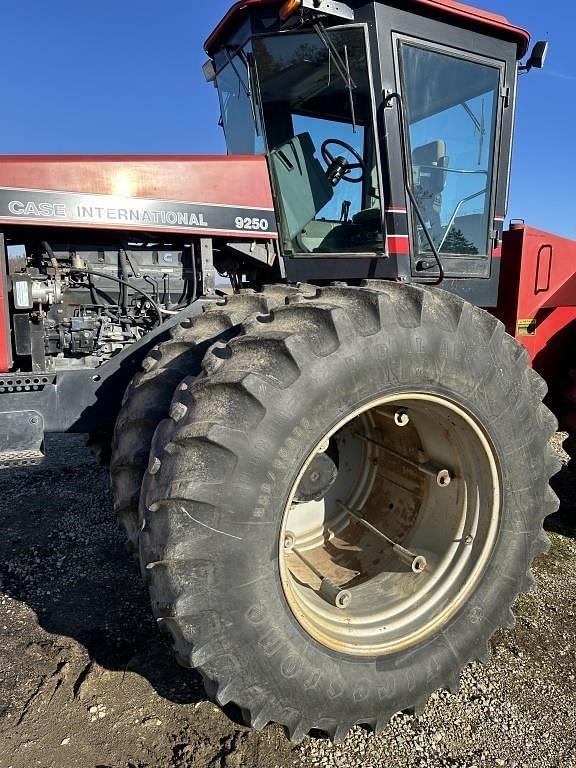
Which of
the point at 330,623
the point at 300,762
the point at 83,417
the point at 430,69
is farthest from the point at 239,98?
the point at 300,762

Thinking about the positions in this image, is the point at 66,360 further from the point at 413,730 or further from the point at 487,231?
the point at 487,231

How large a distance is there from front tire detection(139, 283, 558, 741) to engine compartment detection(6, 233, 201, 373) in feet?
3.17

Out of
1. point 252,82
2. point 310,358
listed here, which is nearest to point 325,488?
point 310,358

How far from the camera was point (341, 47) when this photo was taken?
2.79 meters

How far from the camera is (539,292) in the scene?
3822 mm

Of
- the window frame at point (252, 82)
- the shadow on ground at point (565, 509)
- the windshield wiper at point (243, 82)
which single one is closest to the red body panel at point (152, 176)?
the window frame at point (252, 82)

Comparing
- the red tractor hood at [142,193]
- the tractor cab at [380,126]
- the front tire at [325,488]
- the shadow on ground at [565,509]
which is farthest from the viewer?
the shadow on ground at [565,509]

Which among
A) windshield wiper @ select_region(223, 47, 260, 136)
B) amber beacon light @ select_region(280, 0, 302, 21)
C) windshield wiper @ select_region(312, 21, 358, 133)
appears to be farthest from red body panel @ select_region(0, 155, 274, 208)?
amber beacon light @ select_region(280, 0, 302, 21)

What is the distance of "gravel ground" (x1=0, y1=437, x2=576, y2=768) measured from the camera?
2.15 meters

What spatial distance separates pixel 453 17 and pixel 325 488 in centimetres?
237

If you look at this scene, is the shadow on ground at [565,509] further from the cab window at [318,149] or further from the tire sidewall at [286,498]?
the cab window at [318,149]

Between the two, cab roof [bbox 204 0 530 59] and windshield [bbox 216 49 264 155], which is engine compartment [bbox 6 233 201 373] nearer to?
windshield [bbox 216 49 264 155]

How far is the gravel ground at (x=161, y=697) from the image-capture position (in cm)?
215

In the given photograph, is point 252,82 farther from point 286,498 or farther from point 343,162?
point 286,498
